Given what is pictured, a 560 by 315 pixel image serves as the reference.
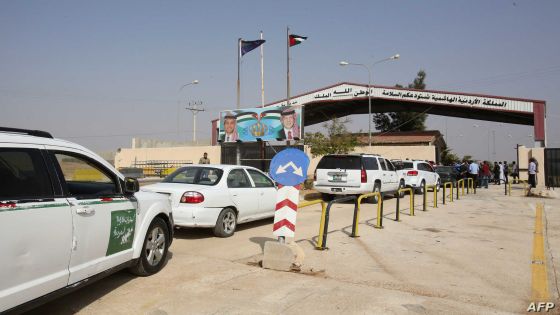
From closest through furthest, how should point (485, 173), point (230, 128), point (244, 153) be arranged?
point (485, 173), point (230, 128), point (244, 153)

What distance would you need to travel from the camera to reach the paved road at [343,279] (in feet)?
→ 15.8

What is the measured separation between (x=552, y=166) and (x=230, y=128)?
21715mm

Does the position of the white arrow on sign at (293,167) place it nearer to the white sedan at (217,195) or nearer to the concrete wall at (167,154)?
the white sedan at (217,195)

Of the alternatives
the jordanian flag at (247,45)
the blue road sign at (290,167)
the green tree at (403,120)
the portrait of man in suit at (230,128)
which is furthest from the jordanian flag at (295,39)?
the green tree at (403,120)

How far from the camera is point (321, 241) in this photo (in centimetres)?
790

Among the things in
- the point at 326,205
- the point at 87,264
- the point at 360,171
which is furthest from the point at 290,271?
the point at 360,171

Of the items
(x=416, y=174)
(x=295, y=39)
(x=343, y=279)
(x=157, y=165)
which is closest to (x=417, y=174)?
(x=416, y=174)

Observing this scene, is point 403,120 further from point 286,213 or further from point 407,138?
point 286,213

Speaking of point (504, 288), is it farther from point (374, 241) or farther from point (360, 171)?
point (360, 171)

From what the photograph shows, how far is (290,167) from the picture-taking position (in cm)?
671

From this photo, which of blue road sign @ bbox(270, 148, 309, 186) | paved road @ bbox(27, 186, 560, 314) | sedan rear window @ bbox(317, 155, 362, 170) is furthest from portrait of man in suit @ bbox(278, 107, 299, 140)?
blue road sign @ bbox(270, 148, 309, 186)

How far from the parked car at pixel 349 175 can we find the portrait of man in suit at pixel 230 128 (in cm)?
1539

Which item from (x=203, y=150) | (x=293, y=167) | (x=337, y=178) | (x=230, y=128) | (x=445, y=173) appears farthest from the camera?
(x=203, y=150)

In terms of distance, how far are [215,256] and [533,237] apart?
670 cm
